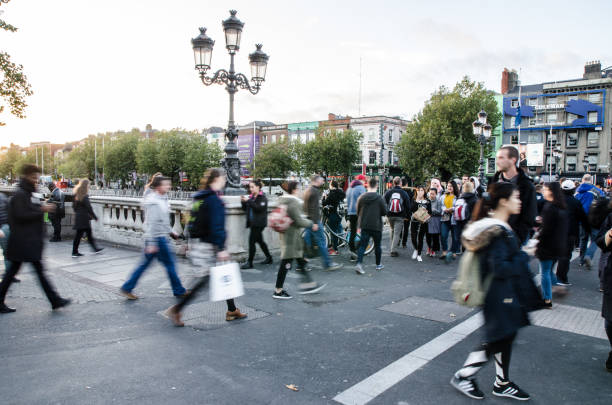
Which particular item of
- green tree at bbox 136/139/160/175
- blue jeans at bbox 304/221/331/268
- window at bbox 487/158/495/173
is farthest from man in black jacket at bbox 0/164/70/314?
window at bbox 487/158/495/173

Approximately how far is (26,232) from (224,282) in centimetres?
270

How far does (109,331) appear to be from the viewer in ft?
15.3

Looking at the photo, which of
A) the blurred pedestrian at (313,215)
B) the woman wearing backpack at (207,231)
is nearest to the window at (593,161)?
the blurred pedestrian at (313,215)

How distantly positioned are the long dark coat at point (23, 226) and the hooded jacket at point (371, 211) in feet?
17.6

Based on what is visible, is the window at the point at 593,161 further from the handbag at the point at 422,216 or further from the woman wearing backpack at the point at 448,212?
the handbag at the point at 422,216

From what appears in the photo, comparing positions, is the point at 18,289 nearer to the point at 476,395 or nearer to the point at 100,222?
the point at 100,222

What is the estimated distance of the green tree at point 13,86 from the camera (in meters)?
16.2

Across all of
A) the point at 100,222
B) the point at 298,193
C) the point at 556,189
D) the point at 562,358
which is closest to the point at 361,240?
the point at 298,193

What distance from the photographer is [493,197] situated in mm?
3219

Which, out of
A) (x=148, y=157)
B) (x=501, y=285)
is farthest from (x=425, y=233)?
(x=148, y=157)

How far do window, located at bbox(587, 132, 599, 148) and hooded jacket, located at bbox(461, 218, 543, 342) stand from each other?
58.0 metres

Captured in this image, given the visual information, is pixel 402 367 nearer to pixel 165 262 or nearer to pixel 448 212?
pixel 165 262

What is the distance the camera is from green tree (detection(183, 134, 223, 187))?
56562mm

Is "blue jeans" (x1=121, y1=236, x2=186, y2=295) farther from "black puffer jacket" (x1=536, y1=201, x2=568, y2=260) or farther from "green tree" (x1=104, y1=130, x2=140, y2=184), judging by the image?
"green tree" (x1=104, y1=130, x2=140, y2=184)
